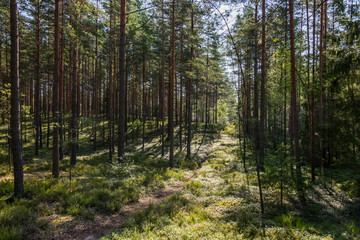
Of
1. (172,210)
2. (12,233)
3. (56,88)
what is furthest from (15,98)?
(172,210)

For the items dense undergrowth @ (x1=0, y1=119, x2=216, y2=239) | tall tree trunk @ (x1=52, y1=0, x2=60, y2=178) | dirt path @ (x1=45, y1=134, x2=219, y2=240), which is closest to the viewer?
dirt path @ (x1=45, y1=134, x2=219, y2=240)

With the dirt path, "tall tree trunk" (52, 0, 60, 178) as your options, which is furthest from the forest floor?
"tall tree trunk" (52, 0, 60, 178)

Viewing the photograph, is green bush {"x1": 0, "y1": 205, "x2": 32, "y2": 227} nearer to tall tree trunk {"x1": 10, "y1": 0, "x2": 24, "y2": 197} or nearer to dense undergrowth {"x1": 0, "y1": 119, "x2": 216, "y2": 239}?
dense undergrowth {"x1": 0, "y1": 119, "x2": 216, "y2": 239}

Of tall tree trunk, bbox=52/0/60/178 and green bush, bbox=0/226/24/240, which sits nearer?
green bush, bbox=0/226/24/240

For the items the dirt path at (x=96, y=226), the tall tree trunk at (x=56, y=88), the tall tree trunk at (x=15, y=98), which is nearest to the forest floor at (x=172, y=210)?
the dirt path at (x=96, y=226)

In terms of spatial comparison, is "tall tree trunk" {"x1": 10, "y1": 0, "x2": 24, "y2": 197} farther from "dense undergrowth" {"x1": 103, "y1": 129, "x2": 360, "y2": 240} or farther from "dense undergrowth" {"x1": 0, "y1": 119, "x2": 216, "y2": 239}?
"dense undergrowth" {"x1": 103, "y1": 129, "x2": 360, "y2": 240}

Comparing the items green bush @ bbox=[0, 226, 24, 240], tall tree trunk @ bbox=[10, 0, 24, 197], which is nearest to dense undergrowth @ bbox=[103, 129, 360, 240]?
green bush @ bbox=[0, 226, 24, 240]

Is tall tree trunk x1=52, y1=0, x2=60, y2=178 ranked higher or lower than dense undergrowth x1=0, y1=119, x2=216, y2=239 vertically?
higher

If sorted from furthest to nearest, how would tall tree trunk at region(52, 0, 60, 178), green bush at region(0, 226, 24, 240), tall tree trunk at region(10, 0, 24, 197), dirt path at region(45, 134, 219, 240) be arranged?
tall tree trunk at region(52, 0, 60, 178) < tall tree trunk at region(10, 0, 24, 197) < dirt path at region(45, 134, 219, 240) < green bush at region(0, 226, 24, 240)

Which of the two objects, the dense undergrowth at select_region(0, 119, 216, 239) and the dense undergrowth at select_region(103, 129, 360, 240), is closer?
the dense undergrowth at select_region(103, 129, 360, 240)

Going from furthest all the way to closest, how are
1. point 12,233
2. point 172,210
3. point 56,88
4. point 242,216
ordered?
point 56,88
point 172,210
point 242,216
point 12,233

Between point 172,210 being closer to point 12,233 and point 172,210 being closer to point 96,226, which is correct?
point 96,226

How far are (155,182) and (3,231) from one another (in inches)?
260

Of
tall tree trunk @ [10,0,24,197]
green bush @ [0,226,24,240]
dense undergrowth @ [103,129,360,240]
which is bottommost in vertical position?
dense undergrowth @ [103,129,360,240]
